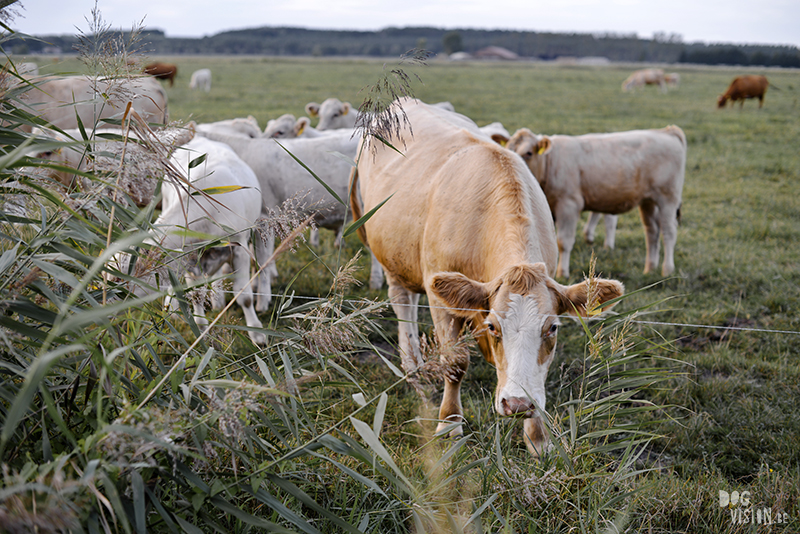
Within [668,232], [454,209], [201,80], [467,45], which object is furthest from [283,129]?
[467,45]

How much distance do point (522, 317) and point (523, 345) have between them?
122mm

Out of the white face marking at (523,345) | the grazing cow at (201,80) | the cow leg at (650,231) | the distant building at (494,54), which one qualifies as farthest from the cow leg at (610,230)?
the distant building at (494,54)

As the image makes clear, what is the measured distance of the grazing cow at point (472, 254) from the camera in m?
2.29

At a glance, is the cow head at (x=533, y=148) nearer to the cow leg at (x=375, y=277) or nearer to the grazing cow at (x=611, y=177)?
the grazing cow at (x=611, y=177)

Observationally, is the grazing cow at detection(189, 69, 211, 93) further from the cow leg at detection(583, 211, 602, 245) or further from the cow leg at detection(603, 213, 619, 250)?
the cow leg at detection(603, 213, 619, 250)

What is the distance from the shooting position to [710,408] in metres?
3.56

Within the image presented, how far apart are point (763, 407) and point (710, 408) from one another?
0.33 metres

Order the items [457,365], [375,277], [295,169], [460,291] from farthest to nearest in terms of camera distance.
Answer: [375,277] → [295,169] → [457,365] → [460,291]

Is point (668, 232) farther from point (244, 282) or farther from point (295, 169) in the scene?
point (244, 282)

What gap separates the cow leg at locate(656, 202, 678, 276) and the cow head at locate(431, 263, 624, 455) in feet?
15.3

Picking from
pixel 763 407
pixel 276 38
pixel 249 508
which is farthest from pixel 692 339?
pixel 276 38

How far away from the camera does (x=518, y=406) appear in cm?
216

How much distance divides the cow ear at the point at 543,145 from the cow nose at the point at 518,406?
503cm

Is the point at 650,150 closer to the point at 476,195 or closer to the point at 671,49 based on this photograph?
the point at 476,195
